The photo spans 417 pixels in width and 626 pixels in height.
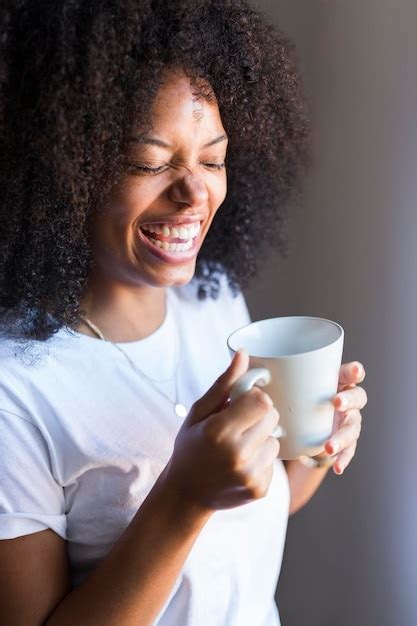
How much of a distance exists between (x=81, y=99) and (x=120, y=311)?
32cm

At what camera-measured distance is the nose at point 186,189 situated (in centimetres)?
89

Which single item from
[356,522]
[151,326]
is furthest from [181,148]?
[356,522]

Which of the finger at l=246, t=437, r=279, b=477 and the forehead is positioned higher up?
the forehead

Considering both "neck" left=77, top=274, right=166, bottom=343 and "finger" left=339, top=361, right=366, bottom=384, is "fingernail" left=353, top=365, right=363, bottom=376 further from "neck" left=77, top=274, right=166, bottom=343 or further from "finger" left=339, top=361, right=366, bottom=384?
"neck" left=77, top=274, right=166, bottom=343

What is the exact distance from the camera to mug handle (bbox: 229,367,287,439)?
71 cm

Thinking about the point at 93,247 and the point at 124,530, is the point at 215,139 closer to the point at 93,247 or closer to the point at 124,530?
the point at 93,247

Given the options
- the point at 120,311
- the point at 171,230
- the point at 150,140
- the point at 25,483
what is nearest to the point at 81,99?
the point at 150,140

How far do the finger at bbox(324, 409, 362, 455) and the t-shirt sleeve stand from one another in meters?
0.32

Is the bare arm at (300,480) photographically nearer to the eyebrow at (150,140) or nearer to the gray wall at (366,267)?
the gray wall at (366,267)

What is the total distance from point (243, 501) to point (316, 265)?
558mm

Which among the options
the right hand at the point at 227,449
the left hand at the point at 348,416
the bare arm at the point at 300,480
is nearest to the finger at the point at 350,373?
the left hand at the point at 348,416

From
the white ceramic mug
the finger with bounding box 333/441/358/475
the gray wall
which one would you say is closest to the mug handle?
the white ceramic mug

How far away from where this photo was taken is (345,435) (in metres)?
0.87

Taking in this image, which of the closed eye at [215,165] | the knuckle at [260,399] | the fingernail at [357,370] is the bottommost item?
the fingernail at [357,370]
